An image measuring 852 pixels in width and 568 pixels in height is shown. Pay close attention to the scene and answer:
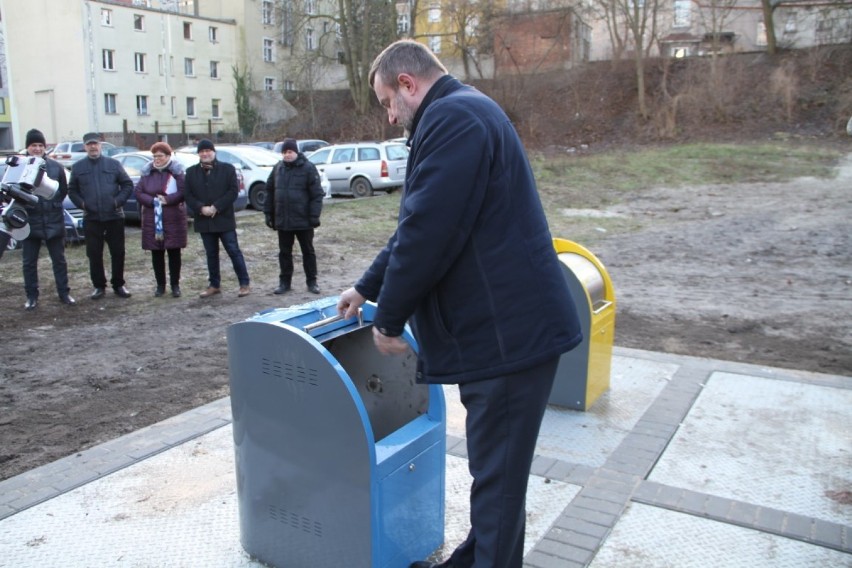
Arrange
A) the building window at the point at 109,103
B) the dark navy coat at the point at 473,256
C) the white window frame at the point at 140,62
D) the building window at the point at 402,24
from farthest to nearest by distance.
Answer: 1. the white window frame at the point at 140,62
2. the building window at the point at 109,103
3. the building window at the point at 402,24
4. the dark navy coat at the point at 473,256

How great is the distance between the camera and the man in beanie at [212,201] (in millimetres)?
8609

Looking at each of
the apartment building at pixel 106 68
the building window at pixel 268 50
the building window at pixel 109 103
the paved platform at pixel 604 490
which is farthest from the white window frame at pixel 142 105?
the paved platform at pixel 604 490

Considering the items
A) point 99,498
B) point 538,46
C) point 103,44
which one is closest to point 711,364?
point 99,498

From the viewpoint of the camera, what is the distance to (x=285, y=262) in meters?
9.03

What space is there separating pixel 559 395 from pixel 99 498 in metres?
2.82

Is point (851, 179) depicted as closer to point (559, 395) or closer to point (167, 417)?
point (559, 395)

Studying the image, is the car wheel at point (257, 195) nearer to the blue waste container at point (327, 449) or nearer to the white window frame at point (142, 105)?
the blue waste container at point (327, 449)

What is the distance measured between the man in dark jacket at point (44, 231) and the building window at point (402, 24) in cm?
3327

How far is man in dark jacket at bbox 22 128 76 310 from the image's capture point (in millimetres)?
8102

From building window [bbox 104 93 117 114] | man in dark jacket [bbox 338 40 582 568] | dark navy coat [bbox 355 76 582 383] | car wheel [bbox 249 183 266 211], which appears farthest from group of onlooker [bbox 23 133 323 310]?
building window [bbox 104 93 117 114]

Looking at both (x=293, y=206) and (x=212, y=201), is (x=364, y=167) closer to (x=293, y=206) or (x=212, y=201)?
(x=293, y=206)

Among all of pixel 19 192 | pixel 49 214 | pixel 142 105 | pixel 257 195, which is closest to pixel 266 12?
pixel 142 105

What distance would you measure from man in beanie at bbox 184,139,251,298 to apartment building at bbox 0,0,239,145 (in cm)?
3738

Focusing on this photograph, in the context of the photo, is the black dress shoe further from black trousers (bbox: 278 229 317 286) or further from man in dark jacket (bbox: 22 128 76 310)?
black trousers (bbox: 278 229 317 286)
